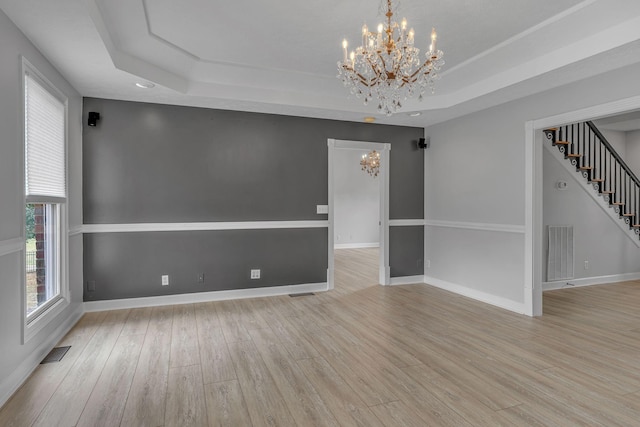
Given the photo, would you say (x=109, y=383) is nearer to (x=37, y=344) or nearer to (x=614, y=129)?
(x=37, y=344)

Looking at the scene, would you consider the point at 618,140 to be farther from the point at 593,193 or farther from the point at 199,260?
the point at 199,260

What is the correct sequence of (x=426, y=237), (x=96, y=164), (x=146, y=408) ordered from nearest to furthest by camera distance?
(x=146, y=408) < (x=96, y=164) < (x=426, y=237)

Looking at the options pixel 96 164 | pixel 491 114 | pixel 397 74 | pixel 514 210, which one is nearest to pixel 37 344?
pixel 96 164

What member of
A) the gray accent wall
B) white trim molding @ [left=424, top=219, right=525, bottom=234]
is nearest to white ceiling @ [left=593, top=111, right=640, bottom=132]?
white trim molding @ [left=424, top=219, right=525, bottom=234]

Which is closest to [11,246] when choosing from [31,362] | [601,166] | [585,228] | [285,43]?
[31,362]

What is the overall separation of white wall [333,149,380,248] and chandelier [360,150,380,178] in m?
0.33

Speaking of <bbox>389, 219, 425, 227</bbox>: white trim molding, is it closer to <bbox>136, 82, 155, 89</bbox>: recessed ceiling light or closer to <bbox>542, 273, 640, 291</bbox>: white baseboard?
<bbox>542, 273, 640, 291</bbox>: white baseboard

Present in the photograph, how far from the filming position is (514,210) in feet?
14.6

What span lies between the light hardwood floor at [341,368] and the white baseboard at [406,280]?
126 centimetres

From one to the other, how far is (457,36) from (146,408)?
13.0 feet

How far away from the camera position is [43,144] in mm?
3168

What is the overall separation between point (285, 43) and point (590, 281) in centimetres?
590

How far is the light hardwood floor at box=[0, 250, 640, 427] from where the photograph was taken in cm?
224

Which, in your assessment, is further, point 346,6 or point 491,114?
point 491,114
